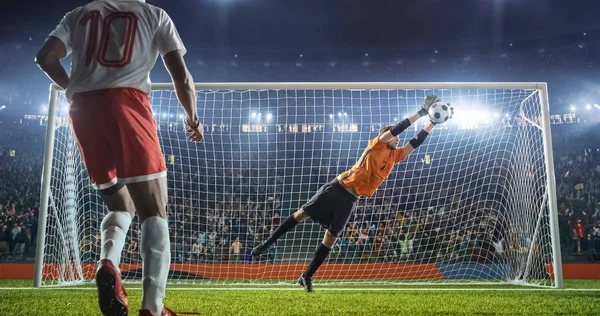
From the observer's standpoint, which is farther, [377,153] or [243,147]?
[243,147]

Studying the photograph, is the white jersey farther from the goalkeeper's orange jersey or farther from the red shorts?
the goalkeeper's orange jersey

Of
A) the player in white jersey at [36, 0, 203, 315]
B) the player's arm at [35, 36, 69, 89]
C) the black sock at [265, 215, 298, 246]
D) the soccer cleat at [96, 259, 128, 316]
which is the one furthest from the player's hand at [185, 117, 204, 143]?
the black sock at [265, 215, 298, 246]

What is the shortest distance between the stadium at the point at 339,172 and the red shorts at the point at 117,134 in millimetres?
120

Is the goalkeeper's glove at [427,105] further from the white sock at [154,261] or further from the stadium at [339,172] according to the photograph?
the white sock at [154,261]

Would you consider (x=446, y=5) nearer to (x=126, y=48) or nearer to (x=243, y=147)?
(x=243, y=147)

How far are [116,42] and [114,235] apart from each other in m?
0.95

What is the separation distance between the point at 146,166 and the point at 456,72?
91.2 feet

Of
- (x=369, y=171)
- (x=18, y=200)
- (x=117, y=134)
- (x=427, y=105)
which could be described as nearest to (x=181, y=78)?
(x=117, y=134)

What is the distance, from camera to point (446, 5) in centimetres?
2617

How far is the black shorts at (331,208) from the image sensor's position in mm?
6012

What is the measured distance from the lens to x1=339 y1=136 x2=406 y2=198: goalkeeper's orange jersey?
6062 mm

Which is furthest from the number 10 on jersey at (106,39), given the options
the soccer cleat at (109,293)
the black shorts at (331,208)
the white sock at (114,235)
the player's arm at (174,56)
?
the black shorts at (331,208)

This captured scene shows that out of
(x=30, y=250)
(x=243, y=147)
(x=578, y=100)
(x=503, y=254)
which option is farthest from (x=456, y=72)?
(x=30, y=250)

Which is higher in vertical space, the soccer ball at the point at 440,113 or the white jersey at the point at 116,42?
the soccer ball at the point at 440,113
